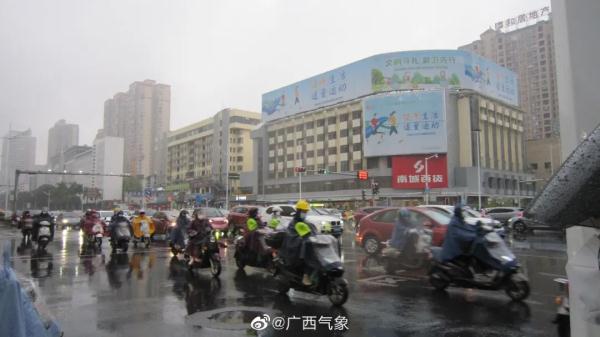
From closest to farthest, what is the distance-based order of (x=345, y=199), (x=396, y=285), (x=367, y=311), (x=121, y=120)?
1. (x=367, y=311)
2. (x=396, y=285)
3. (x=345, y=199)
4. (x=121, y=120)

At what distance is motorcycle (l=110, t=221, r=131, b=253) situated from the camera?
15.6 meters

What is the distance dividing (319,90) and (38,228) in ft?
209

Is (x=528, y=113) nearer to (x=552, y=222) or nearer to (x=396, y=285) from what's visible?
(x=396, y=285)

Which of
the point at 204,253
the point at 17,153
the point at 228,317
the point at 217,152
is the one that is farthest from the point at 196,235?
the point at 217,152

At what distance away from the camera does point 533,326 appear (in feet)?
18.9

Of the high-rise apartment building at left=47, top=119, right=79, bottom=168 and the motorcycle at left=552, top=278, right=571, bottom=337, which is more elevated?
the high-rise apartment building at left=47, top=119, right=79, bottom=168

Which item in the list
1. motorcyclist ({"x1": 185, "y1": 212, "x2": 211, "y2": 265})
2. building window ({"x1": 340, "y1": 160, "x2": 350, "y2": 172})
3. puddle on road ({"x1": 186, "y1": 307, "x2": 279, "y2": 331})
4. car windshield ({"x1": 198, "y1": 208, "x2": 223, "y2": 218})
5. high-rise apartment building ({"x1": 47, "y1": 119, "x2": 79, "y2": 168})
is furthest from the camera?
high-rise apartment building ({"x1": 47, "y1": 119, "x2": 79, "y2": 168})

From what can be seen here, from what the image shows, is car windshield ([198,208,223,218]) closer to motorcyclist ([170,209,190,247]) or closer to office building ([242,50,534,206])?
motorcyclist ([170,209,190,247])

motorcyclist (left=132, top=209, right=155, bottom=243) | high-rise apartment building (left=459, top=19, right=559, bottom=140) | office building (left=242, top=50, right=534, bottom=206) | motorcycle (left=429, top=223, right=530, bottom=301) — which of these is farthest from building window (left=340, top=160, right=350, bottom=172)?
motorcycle (left=429, top=223, right=530, bottom=301)

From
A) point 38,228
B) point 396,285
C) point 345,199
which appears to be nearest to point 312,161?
point 345,199

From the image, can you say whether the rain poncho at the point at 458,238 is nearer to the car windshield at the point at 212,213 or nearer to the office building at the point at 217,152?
the car windshield at the point at 212,213

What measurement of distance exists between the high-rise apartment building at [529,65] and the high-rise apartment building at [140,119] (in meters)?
76.7

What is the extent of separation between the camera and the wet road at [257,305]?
582 centimetres

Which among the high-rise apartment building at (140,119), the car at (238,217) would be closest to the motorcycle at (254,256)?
the car at (238,217)
